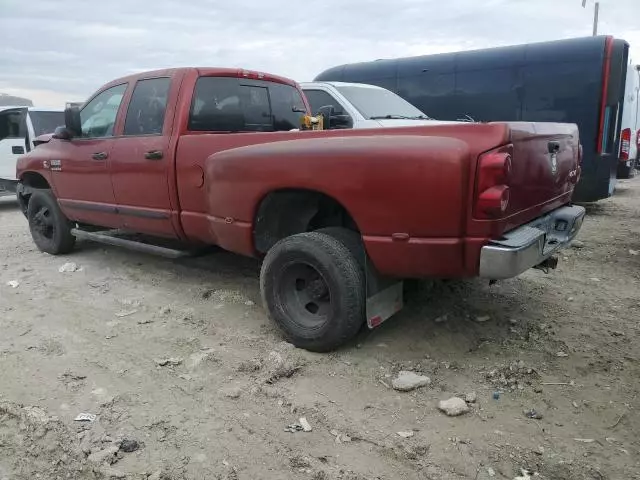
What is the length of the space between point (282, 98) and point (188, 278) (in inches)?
76.3

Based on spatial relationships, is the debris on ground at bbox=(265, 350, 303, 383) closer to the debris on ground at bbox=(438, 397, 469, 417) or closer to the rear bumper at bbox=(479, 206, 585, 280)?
the debris on ground at bbox=(438, 397, 469, 417)

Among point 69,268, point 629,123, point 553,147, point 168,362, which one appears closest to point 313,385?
point 168,362

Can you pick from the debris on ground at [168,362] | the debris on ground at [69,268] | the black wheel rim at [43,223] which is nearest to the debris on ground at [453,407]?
the debris on ground at [168,362]

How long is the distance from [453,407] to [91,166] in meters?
4.05

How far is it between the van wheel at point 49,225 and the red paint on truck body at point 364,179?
1.52m

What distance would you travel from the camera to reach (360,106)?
7.06 m

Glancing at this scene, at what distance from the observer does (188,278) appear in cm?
512

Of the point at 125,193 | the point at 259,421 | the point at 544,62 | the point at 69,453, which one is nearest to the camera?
the point at 69,453

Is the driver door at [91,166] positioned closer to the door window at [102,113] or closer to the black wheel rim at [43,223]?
the door window at [102,113]

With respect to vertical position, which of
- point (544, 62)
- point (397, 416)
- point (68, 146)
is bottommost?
point (397, 416)

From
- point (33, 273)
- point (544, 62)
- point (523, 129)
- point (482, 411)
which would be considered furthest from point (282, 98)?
point (544, 62)

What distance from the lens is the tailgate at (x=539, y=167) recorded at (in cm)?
301

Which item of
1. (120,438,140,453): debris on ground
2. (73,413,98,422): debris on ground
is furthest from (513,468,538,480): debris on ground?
(73,413,98,422): debris on ground

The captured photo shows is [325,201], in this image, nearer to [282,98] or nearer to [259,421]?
[259,421]
